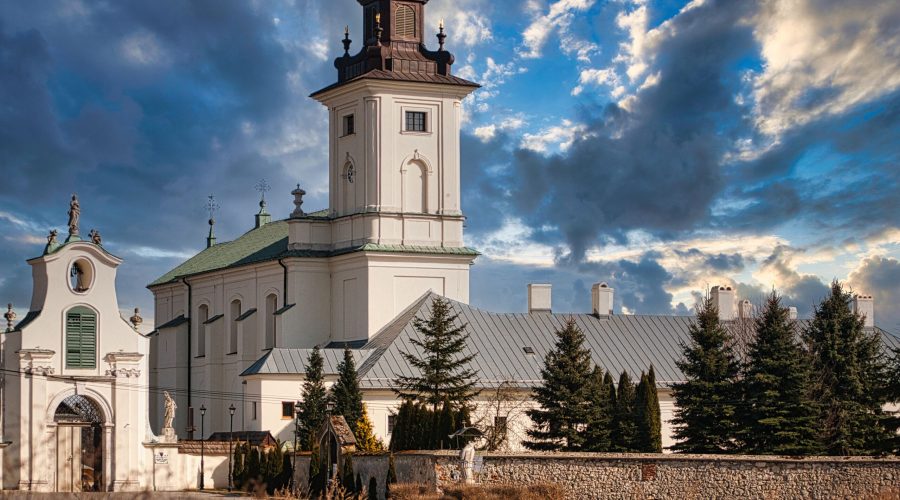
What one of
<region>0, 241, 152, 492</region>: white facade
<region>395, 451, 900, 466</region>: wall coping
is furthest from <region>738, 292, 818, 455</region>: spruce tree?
<region>0, 241, 152, 492</region>: white facade

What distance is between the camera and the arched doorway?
174 feet

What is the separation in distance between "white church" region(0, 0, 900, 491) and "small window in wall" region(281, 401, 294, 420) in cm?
6

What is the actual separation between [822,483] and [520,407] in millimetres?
19564

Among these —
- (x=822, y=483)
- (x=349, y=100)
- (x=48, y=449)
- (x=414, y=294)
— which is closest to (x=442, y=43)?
(x=349, y=100)

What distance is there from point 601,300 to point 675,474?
27.2m

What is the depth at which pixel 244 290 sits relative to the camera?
73875mm

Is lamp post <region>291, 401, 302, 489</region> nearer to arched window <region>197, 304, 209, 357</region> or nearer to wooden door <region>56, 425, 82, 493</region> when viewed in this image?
wooden door <region>56, 425, 82, 493</region>

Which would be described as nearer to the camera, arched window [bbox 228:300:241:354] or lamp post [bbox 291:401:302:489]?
lamp post [bbox 291:401:302:489]

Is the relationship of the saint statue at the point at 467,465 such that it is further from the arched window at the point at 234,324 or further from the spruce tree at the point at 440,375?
the arched window at the point at 234,324

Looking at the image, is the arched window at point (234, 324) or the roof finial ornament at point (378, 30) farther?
A: the arched window at point (234, 324)

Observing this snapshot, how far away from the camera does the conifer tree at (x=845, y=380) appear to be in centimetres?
4959

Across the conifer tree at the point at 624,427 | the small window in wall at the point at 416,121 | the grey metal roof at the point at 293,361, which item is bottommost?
→ the conifer tree at the point at 624,427

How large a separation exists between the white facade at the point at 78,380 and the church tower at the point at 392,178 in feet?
43.1

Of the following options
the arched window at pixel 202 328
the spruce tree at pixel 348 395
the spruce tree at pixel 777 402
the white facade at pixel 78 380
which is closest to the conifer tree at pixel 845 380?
the spruce tree at pixel 777 402
